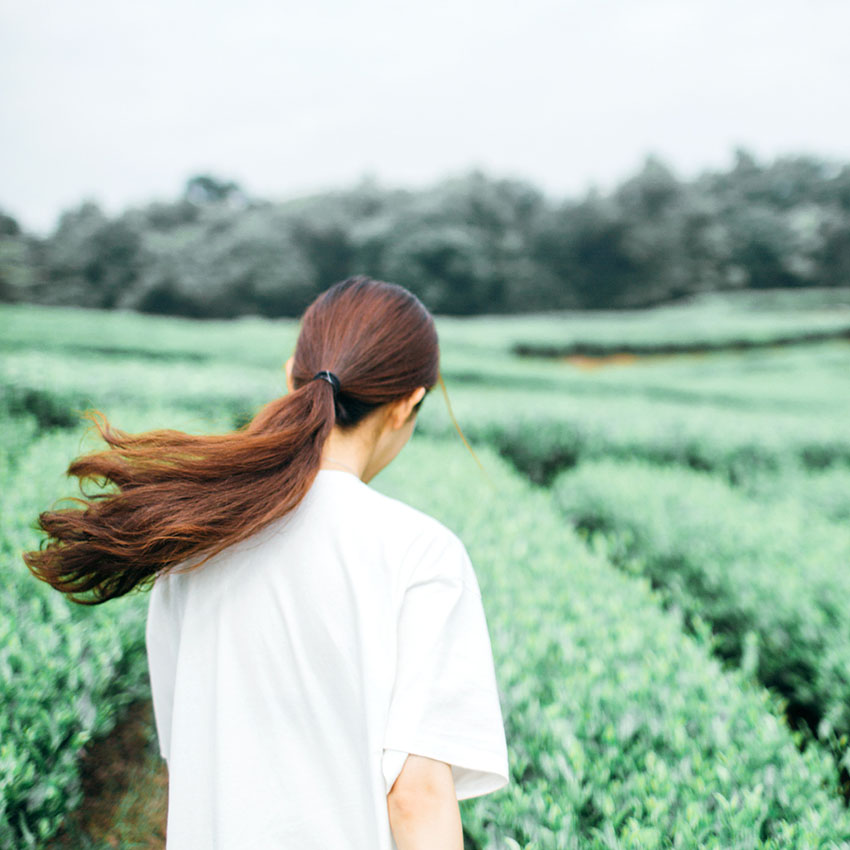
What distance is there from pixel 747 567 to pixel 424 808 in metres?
2.80

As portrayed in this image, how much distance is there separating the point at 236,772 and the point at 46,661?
1.19 metres

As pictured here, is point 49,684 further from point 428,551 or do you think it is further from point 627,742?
point 627,742

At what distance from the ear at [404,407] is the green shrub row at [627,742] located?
90 centimetres

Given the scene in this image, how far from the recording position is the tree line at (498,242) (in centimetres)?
1642

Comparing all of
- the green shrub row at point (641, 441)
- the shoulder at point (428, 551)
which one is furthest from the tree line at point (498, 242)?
the shoulder at point (428, 551)

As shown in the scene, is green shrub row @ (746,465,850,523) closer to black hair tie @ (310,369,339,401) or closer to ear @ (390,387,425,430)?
ear @ (390,387,425,430)

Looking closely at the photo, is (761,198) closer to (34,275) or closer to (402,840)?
(34,275)

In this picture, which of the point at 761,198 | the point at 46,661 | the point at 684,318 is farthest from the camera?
the point at 761,198

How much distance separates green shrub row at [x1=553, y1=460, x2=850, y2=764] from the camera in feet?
8.34

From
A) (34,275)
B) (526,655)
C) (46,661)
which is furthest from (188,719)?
(34,275)

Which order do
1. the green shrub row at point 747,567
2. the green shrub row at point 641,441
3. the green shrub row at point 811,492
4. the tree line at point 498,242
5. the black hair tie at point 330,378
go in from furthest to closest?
the tree line at point 498,242 → the green shrub row at point 641,441 → the green shrub row at point 811,492 → the green shrub row at point 747,567 → the black hair tie at point 330,378

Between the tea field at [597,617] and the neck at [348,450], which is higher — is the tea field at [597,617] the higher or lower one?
the lower one

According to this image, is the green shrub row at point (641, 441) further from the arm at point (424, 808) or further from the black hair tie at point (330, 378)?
the arm at point (424, 808)

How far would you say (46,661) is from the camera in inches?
71.0
